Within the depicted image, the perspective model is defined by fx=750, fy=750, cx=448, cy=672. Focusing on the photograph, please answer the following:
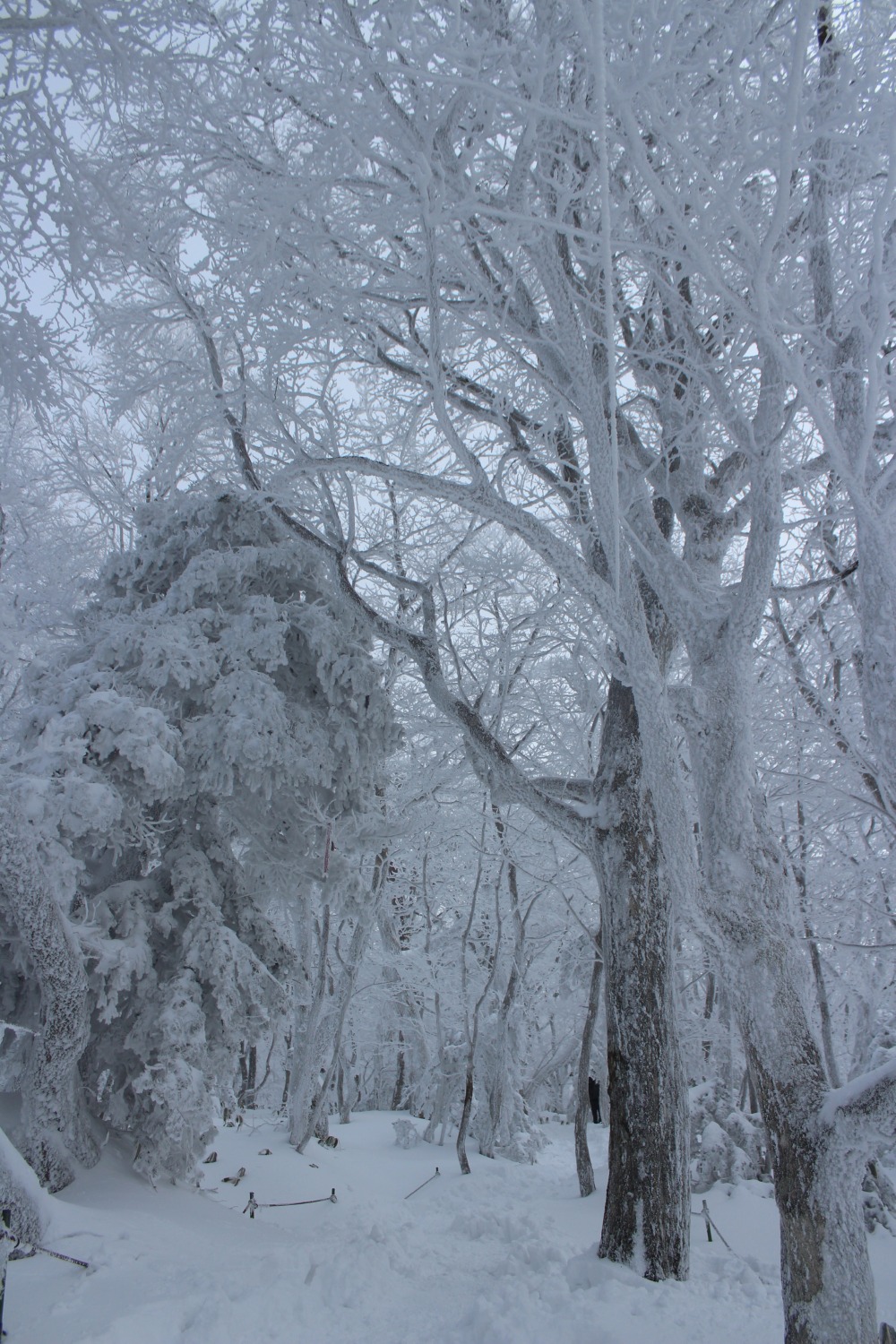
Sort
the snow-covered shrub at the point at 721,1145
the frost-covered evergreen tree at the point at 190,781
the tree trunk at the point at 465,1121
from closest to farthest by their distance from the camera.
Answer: the frost-covered evergreen tree at the point at 190,781 → the snow-covered shrub at the point at 721,1145 → the tree trunk at the point at 465,1121

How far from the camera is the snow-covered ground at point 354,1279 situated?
13.6 feet

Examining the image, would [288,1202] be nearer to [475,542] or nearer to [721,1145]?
[721,1145]

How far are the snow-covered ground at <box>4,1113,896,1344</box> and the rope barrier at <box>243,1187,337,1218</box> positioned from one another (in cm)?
9

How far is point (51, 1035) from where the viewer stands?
5.87 m

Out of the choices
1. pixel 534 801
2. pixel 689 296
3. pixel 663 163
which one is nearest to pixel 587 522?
pixel 689 296

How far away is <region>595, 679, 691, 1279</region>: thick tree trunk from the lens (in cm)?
536

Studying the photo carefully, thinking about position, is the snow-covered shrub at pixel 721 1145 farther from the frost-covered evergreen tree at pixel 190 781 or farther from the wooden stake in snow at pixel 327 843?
the wooden stake in snow at pixel 327 843

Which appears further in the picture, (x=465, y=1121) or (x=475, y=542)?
(x=465, y=1121)

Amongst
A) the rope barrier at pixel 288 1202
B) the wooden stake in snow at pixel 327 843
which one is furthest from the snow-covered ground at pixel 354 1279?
the wooden stake in snow at pixel 327 843

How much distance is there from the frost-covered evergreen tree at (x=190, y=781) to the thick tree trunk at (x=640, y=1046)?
3210 mm

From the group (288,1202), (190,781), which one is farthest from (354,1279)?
(190,781)

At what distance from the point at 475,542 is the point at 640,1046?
7.28 m

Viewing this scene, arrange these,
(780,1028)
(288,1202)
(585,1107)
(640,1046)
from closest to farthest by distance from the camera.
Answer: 1. (780,1028)
2. (640,1046)
3. (288,1202)
4. (585,1107)

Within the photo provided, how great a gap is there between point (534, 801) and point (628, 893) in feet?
3.33
